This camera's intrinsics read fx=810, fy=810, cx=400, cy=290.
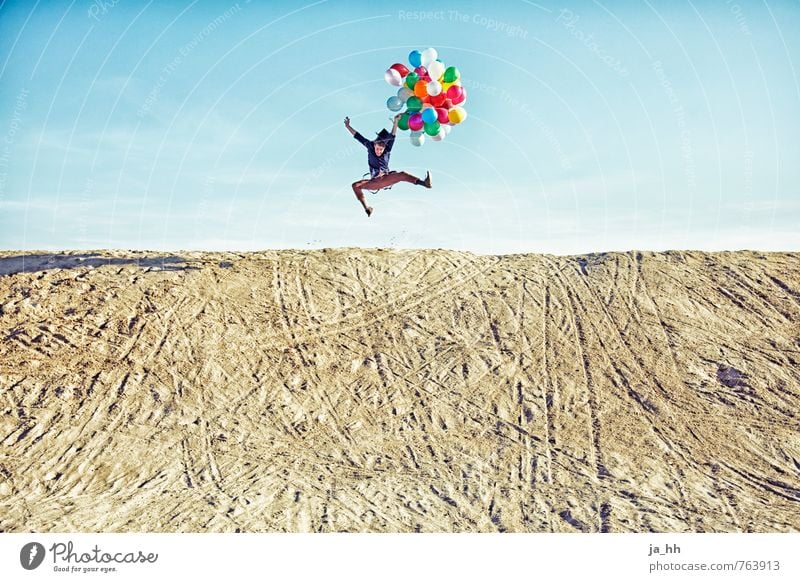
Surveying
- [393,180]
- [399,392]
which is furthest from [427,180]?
[399,392]

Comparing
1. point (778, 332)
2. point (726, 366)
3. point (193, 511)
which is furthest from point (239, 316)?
point (778, 332)

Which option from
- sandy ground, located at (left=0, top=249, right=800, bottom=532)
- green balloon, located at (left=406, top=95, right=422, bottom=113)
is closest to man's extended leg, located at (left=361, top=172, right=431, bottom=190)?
green balloon, located at (left=406, top=95, right=422, bottom=113)

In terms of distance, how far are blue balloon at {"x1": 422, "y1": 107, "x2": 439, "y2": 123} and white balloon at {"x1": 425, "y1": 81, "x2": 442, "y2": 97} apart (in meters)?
0.28

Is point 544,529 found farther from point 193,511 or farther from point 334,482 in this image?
point 193,511

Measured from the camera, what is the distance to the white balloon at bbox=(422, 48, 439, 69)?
1439 centimetres

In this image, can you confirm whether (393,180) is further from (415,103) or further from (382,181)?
(415,103)

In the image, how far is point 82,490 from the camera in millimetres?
13945

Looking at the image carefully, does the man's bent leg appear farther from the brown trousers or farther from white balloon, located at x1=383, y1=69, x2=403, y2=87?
white balloon, located at x1=383, y1=69, x2=403, y2=87

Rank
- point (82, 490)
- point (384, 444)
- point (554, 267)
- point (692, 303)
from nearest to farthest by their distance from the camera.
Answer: point (82, 490) < point (384, 444) < point (692, 303) < point (554, 267)

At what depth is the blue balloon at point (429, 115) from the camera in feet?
47.2

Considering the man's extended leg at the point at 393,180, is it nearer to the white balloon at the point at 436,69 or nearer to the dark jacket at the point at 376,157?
the dark jacket at the point at 376,157

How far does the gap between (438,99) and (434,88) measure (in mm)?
263

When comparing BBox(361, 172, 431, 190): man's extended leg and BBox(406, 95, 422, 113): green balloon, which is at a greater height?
BBox(406, 95, 422, 113): green balloon

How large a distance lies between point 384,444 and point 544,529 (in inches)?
150
